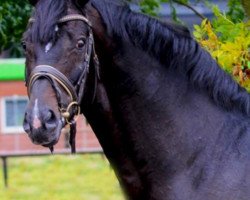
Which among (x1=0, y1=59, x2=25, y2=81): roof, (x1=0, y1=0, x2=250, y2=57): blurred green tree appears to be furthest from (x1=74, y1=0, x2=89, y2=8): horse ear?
(x1=0, y1=59, x2=25, y2=81): roof

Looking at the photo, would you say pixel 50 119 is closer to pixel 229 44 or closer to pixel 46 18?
pixel 46 18

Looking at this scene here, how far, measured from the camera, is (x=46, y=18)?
4.84m

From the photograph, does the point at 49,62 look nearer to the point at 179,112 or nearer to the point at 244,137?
the point at 179,112

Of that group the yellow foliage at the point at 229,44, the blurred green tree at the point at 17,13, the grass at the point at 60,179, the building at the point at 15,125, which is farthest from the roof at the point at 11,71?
the yellow foliage at the point at 229,44

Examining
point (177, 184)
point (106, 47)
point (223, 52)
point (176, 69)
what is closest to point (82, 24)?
point (106, 47)

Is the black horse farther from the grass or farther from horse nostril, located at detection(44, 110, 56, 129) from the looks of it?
the grass

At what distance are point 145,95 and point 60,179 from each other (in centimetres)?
674

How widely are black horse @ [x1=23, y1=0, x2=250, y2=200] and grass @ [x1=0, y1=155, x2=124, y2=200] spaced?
535 cm

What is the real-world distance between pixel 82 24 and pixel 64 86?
334 mm

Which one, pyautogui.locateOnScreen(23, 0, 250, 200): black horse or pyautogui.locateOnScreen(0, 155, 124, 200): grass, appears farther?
pyautogui.locateOnScreen(0, 155, 124, 200): grass

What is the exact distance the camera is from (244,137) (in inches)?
196

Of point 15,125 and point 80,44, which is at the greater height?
point 80,44

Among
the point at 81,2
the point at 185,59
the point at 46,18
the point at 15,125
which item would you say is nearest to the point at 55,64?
the point at 46,18

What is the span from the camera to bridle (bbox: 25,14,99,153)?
4.74 meters
